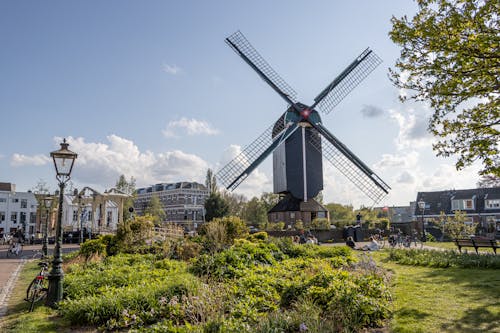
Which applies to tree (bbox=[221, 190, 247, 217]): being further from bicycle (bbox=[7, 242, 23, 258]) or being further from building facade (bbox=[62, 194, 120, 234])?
bicycle (bbox=[7, 242, 23, 258])

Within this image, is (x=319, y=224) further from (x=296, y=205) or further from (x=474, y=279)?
(x=474, y=279)

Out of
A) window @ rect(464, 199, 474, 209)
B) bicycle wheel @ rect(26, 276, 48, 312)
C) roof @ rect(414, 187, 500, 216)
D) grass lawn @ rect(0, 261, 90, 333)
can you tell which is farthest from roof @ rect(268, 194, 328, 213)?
window @ rect(464, 199, 474, 209)

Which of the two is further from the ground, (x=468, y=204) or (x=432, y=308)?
(x=468, y=204)

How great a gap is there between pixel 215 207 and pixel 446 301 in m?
51.5

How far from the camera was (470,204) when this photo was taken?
180 ft

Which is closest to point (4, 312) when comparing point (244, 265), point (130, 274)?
point (130, 274)

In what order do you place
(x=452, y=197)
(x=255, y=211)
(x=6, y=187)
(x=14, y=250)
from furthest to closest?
1. (x=6, y=187)
2. (x=255, y=211)
3. (x=452, y=197)
4. (x=14, y=250)

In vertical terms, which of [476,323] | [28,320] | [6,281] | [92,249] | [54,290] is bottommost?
[6,281]

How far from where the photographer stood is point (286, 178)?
35.7m

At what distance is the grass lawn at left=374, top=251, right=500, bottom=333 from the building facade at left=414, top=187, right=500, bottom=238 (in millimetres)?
41077

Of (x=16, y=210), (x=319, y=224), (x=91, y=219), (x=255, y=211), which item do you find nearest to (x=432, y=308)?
(x=319, y=224)

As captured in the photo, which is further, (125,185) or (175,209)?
(175,209)

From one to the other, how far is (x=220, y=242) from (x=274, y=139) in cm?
1928

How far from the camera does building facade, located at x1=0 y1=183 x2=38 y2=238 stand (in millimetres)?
80812
